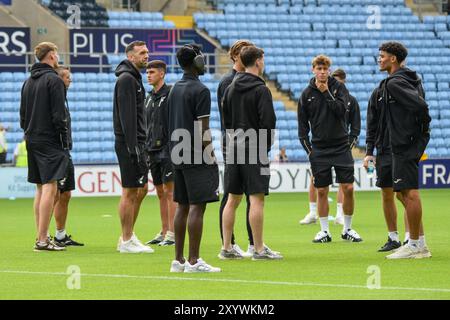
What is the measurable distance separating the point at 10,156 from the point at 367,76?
12.1 meters

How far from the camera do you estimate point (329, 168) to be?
15.6m

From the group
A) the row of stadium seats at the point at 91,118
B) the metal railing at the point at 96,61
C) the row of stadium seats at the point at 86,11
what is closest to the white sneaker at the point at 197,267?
the row of stadium seats at the point at 91,118

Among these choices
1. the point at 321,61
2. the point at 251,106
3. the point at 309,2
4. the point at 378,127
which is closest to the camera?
the point at 251,106

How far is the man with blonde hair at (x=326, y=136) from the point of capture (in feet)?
50.6

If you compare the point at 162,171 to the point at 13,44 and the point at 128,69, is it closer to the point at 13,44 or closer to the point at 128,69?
the point at 128,69

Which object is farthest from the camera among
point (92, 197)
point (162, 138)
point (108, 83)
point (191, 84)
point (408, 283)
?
point (108, 83)

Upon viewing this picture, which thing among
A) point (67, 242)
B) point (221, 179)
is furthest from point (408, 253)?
point (221, 179)

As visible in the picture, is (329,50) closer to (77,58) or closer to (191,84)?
(77,58)

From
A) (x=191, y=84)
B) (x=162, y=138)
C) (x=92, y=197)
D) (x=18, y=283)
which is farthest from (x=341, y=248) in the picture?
(x=92, y=197)

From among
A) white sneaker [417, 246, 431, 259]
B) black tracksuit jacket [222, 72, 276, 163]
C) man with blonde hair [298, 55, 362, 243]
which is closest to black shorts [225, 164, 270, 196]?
black tracksuit jacket [222, 72, 276, 163]

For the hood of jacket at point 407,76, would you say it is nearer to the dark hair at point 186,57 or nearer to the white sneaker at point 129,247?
the dark hair at point 186,57

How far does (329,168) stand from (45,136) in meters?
3.84

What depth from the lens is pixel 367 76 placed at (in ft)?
121

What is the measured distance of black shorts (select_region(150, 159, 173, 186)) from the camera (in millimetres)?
15219
